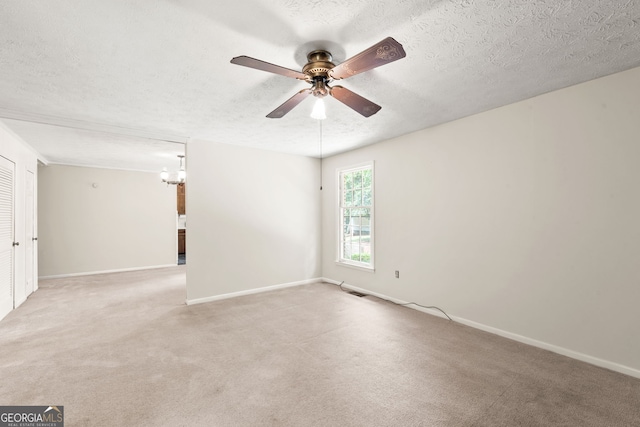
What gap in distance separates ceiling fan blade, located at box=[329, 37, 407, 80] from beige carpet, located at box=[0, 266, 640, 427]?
214cm

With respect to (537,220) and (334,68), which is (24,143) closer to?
(334,68)

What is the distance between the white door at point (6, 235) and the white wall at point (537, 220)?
16.7ft

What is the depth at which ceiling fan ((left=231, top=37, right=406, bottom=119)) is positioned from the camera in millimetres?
1541

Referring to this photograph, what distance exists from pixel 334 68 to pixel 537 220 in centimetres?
244

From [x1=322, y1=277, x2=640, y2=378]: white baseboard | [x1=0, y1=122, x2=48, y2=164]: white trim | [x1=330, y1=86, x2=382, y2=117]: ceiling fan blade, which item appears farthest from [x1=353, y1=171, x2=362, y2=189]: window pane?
[x1=0, y1=122, x2=48, y2=164]: white trim

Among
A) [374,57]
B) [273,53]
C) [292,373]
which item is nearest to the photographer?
[374,57]

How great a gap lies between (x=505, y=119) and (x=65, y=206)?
7.94 m

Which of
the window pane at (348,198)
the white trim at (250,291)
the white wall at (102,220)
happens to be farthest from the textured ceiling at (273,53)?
the white wall at (102,220)

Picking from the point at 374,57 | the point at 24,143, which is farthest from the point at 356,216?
the point at 24,143

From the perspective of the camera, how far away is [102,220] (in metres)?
6.48

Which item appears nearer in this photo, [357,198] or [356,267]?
[356,267]

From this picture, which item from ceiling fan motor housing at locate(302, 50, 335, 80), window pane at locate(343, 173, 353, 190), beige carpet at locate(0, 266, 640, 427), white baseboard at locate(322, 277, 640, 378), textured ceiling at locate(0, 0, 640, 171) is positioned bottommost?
beige carpet at locate(0, 266, 640, 427)

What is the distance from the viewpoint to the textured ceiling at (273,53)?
5.28ft

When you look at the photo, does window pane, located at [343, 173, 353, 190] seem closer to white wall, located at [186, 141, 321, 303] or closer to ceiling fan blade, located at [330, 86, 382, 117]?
white wall, located at [186, 141, 321, 303]
